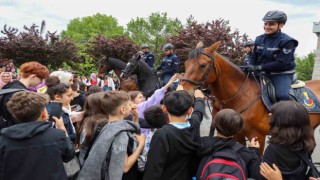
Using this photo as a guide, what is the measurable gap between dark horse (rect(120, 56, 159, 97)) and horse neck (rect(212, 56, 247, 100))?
13.4 ft

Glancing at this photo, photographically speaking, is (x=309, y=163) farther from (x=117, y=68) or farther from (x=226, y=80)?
(x=117, y=68)

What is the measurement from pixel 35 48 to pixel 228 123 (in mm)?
21108

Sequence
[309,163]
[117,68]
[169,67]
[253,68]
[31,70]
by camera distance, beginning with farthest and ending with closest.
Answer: [117,68] → [169,67] → [253,68] → [31,70] → [309,163]

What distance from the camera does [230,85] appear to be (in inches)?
192

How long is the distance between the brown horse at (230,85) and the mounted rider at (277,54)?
277 millimetres

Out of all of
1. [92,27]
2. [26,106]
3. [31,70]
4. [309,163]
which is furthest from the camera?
[92,27]

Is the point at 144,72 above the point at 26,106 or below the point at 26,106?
below

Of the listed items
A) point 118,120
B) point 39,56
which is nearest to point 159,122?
point 118,120

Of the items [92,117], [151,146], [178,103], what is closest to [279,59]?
[178,103]

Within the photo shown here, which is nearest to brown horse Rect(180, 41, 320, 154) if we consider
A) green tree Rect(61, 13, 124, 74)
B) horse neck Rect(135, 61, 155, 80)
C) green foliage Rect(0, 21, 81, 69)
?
horse neck Rect(135, 61, 155, 80)

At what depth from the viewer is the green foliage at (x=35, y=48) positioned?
21.3 metres

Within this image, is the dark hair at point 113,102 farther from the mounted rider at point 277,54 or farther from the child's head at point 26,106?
the mounted rider at point 277,54

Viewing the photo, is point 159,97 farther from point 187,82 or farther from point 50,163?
point 50,163

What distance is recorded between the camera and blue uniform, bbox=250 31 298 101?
15.0ft
